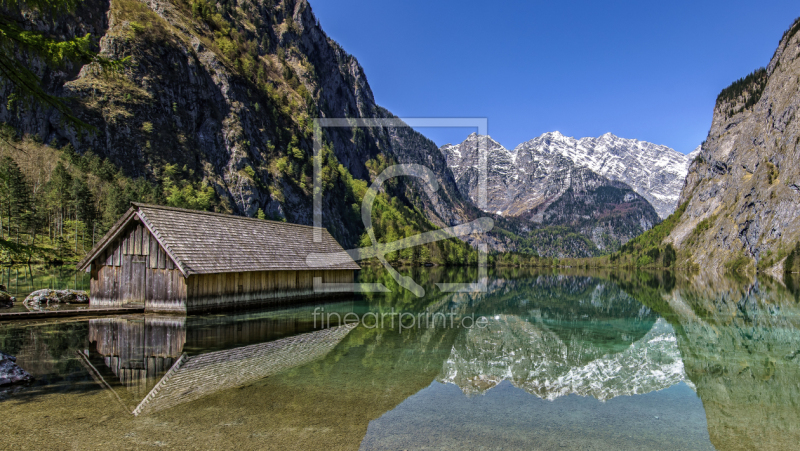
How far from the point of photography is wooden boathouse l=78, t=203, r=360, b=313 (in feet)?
77.3

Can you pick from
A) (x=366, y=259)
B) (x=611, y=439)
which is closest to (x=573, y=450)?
(x=611, y=439)

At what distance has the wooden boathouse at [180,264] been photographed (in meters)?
23.5

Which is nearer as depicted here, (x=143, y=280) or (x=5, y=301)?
(x=5, y=301)

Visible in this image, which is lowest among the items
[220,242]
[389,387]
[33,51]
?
[389,387]

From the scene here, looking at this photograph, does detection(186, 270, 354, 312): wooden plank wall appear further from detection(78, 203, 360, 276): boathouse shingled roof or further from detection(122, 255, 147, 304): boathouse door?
detection(122, 255, 147, 304): boathouse door

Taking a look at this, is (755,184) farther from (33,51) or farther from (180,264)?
(33,51)

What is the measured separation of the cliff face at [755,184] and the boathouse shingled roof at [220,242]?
135 m

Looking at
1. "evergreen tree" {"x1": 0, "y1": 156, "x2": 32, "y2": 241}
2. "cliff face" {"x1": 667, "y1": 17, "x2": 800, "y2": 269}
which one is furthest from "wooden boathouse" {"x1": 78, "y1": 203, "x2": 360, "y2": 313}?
"cliff face" {"x1": 667, "y1": 17, "x2": 800, "y2": 269}

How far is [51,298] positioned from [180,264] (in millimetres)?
8841

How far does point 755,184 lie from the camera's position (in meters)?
140

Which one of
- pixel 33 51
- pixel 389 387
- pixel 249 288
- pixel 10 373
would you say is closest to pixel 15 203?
pixel 249 288

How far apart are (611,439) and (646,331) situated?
1744 centimetres

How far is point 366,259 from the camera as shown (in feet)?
423

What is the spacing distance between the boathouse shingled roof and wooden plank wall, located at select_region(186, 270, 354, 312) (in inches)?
30.1
